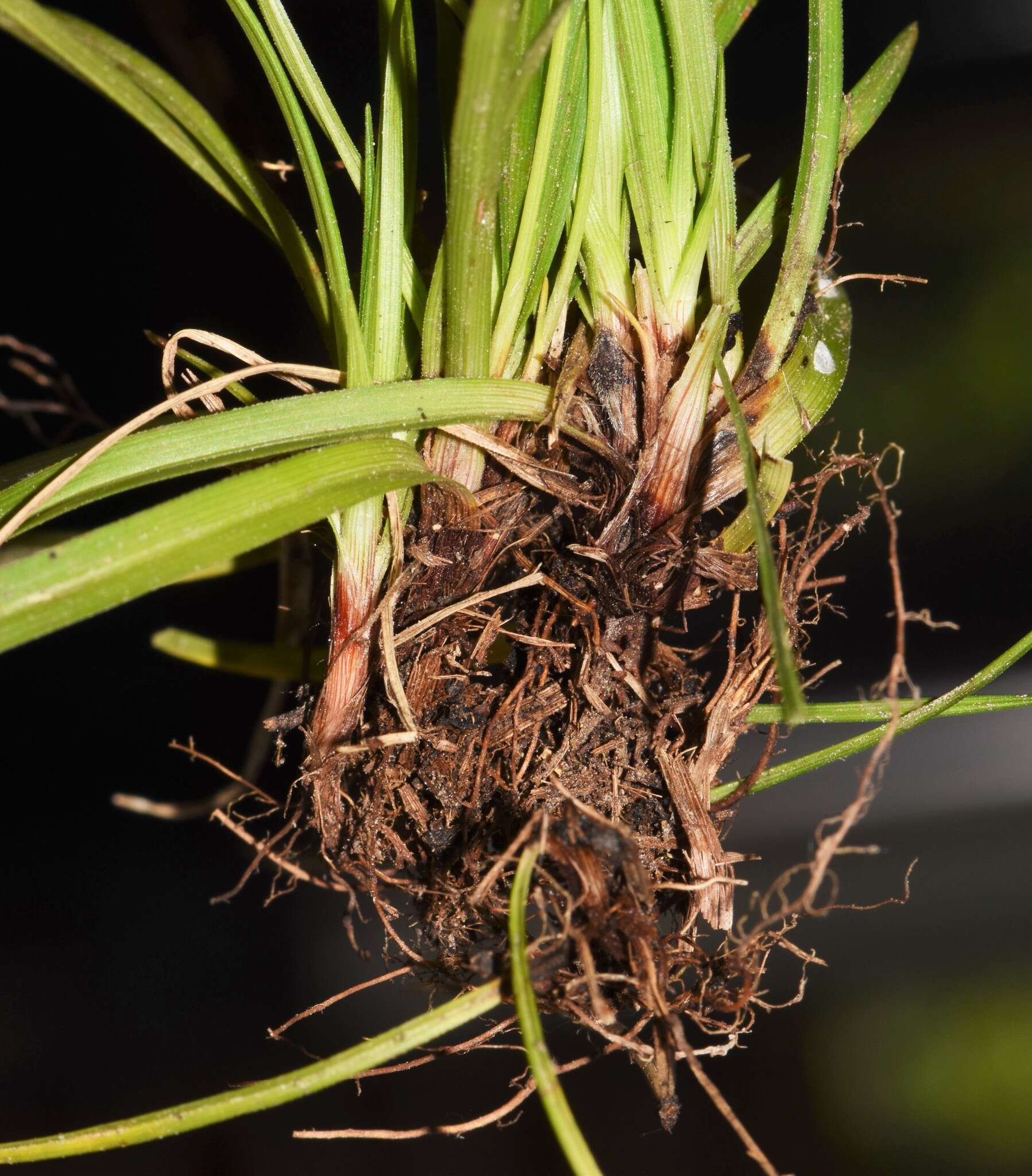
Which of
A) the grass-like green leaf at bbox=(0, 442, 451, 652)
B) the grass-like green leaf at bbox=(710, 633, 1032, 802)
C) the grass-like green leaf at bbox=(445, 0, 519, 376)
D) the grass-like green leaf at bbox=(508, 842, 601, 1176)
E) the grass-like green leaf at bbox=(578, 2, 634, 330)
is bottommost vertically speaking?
the grass-like green leaf at bbox=(508, 842, 601, 1176)

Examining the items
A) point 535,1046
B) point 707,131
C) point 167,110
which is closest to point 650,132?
point 707,131

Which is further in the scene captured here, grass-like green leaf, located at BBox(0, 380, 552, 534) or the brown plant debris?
the brown plant debris

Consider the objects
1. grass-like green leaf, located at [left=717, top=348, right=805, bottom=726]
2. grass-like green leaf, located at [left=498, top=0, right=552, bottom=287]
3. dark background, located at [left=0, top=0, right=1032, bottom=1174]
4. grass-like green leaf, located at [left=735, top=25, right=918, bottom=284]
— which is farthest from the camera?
dark background, located at [left=0, top=0, right=1032, bottom=1174]

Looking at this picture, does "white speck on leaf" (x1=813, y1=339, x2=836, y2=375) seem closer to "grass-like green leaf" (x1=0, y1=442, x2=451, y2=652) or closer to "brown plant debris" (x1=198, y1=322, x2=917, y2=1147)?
"brown plant debris" (x1=198, y1=322, x2=917, y2=1147)

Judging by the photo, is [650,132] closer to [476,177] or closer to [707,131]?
[707,131]

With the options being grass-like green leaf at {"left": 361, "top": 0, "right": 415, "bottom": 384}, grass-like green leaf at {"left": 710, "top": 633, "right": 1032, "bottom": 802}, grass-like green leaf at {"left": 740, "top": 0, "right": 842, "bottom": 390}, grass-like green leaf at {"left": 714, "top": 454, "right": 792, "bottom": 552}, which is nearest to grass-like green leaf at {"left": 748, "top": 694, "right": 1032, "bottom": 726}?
grass-like green leaf at {"left": 710, "top": 633, "right": 1032, "bottom": 802}

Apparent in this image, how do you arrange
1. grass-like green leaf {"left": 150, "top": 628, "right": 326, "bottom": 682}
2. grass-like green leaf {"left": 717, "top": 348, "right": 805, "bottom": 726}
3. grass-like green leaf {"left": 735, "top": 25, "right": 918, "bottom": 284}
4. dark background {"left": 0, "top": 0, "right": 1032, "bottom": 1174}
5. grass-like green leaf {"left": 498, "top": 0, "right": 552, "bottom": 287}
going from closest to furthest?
grass-like green leaf {"left": 717, "top": 348, "right": 805, "bottom": 726}
grass-like green leaf {"left": 498, "top": 0, "right": 552, "bottom": 287}
grass-like green leaf {"left": 735, "top": 25, "right": 918, "bottom": 284}
grass-like green leaf {"left": 150, "top": 628, "right": 326, "bottom": 682}
dark background {"left": 0, "top": 0, "right": 1032, "bottom": 1174}
